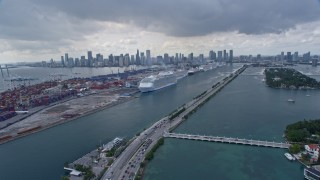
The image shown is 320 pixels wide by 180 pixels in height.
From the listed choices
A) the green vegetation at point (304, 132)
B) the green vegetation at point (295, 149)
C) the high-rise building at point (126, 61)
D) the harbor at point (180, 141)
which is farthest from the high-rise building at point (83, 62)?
the green vegetation at point (295, 149)

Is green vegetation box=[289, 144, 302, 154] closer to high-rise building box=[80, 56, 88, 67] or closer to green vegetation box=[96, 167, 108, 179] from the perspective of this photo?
green vegetation box=[96, 167, 108, 179]

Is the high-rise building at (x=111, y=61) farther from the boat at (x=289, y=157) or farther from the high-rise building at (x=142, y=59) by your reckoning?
the boat at (x=289, y=157)

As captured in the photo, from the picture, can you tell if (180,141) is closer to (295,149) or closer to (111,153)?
(111,153)

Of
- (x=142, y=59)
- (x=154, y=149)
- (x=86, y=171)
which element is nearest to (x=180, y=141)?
(x=154, y=149)

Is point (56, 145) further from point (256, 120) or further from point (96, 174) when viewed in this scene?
point (256, 120)

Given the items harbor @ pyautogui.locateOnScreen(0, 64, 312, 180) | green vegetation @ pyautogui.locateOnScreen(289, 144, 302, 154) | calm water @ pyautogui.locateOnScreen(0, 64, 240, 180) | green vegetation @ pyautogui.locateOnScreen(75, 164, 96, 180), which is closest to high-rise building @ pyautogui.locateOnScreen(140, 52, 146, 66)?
harbor @ pyautogui.locateOnScreen(0, 64, 312, 180)

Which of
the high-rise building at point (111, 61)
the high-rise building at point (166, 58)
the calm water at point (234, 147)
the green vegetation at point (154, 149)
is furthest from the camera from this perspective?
the high-rise building at point (166, 58)
